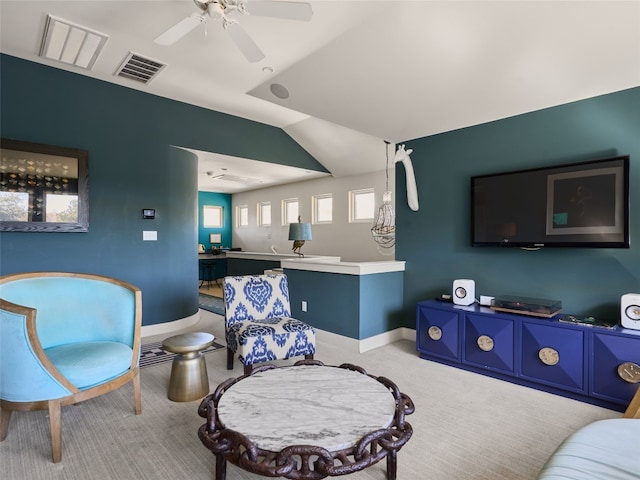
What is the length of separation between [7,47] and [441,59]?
4.04m

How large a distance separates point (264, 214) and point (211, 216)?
1.86m

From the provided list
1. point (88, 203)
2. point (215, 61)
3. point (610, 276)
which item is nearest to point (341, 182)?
point (215, 61)

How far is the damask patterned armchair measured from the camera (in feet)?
9.16

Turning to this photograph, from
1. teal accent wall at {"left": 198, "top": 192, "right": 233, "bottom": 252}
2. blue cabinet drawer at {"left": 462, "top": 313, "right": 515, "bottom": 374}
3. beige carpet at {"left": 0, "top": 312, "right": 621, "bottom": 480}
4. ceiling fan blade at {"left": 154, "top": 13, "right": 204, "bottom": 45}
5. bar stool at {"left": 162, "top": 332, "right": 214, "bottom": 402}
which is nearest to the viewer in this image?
beige carpet at {"left": 0, "top": 312, "right": 621, "bottom": 480}

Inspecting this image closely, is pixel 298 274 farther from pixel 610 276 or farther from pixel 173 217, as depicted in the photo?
pixel 610 276

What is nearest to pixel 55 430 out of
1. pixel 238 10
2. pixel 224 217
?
pixel 238 10

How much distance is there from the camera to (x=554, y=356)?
2662 mm

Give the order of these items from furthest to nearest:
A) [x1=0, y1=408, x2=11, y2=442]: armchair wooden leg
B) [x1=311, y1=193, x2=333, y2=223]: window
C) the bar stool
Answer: [x1=311, y1=193, x2=333, y2=223]: window < the bar stool < [x1=0, y1=408, x2=11, y2=442]: armchair wooden leg

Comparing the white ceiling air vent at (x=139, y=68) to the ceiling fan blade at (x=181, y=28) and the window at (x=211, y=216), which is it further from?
the window at (x=211, y=216)

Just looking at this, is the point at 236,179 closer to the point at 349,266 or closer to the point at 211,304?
the point at 211,304

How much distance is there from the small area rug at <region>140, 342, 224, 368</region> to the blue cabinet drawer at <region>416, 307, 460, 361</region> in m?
2.16

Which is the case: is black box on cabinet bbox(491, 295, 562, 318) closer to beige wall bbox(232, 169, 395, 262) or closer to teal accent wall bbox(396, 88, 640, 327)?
teal accent wall bbox(396, 88, 640, 327)

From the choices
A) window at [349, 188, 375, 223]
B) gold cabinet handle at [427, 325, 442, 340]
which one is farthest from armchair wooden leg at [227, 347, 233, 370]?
window at [349, 188, 375, 223]

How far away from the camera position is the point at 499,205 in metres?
3.29
